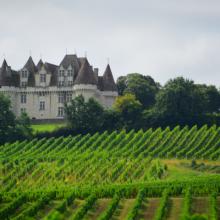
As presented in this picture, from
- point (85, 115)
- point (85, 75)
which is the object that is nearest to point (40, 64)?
point (85, 75)

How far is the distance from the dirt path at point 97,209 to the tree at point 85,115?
29.6 meters

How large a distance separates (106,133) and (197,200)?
26.8 m

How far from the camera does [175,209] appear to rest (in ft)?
155

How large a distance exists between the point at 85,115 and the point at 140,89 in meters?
20.2

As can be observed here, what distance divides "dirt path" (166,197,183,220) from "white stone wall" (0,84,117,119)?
41437 millimetres

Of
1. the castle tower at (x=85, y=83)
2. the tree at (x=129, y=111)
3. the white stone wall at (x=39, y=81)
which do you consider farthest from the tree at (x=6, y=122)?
the tree at (x=129, y=111)

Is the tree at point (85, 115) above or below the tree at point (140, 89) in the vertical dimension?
below

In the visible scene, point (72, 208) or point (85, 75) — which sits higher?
point (85, 75)

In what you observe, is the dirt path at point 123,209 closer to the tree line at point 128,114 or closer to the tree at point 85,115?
the tree line at point 128,114

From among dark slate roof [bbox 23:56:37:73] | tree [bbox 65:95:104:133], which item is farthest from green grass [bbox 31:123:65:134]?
dark slate roof [bbox 23:56:37:73]

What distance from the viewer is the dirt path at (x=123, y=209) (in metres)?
46.1

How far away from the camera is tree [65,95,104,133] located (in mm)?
79938

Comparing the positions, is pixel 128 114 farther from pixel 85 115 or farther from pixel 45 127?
pixel 45 127

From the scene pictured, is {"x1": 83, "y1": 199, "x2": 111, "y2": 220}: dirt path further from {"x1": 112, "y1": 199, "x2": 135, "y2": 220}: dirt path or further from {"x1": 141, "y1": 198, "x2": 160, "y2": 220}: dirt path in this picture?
{"x1": 141, "y1": 198, "x2": 160, "y2": 220}: dirt path
